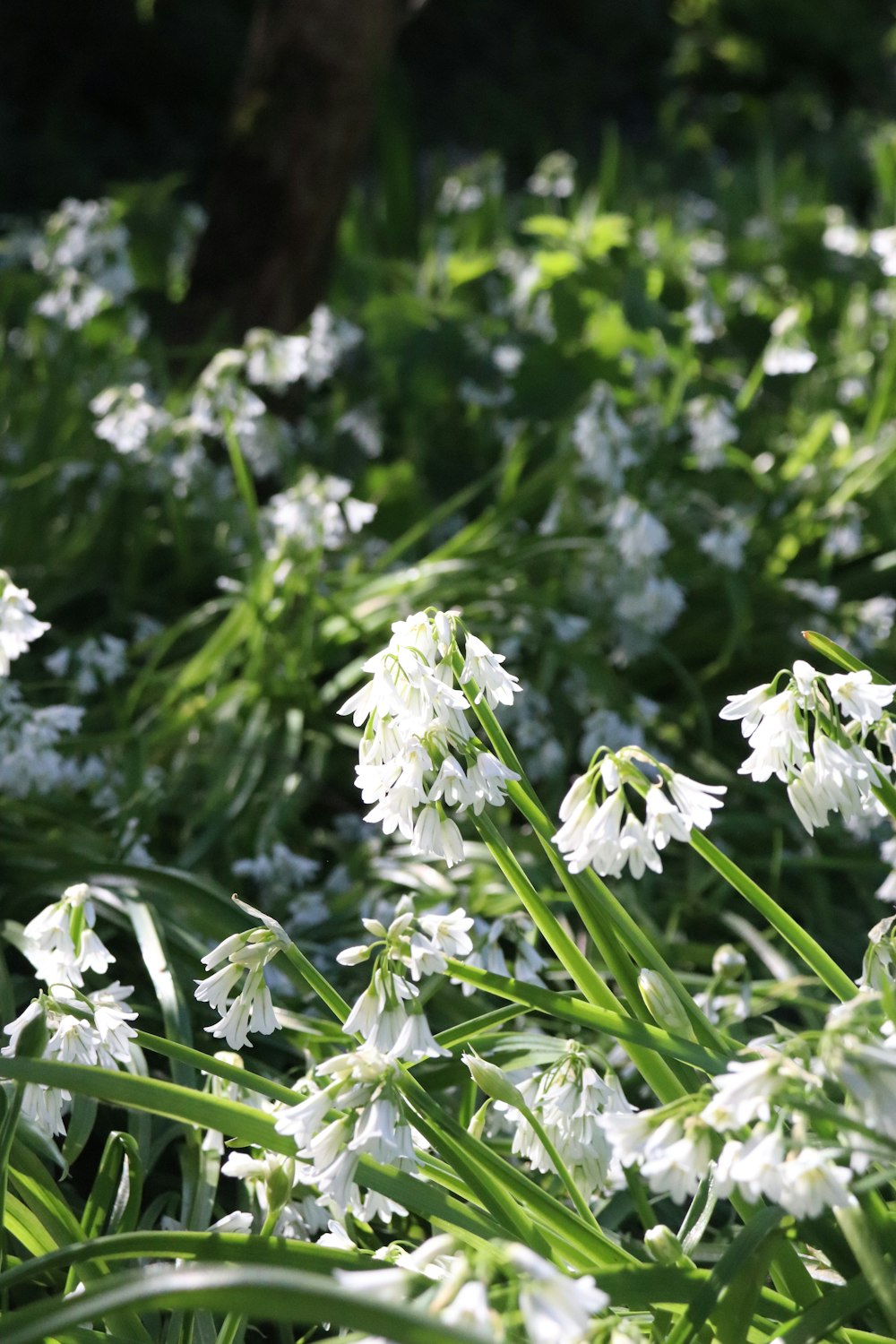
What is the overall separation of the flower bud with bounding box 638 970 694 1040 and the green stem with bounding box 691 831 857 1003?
0.12 meters

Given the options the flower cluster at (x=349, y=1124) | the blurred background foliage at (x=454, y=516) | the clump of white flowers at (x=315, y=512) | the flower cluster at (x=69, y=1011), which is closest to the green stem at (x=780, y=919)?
the flower cluster at (x=349, y=1124)

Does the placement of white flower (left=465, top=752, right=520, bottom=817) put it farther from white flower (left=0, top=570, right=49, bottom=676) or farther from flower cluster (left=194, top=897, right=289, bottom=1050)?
white flower (left=0, top=570, right=49, bottom=676)

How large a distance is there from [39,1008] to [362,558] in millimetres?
2113

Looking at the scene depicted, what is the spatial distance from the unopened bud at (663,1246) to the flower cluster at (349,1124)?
23cm

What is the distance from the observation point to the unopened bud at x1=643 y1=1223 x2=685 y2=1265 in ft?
3.81

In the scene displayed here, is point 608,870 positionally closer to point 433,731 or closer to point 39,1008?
point 433,731

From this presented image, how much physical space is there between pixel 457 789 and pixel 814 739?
0.32m

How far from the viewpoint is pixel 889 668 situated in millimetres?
3119

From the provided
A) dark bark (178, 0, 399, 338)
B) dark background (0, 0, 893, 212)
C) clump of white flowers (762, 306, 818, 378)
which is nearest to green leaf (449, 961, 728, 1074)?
clump of white flowers (762, 306, 818, 378)

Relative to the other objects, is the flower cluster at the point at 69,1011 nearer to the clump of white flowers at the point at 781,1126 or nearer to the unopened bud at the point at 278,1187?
the unopened bud at the point at 278,1187

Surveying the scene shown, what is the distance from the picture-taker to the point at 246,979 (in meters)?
1.24

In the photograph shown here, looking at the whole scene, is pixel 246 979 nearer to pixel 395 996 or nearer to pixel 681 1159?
pixel 395 996

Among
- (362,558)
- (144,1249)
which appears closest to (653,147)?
(362,558)

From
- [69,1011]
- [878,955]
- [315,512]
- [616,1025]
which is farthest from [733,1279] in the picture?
[315,512]
